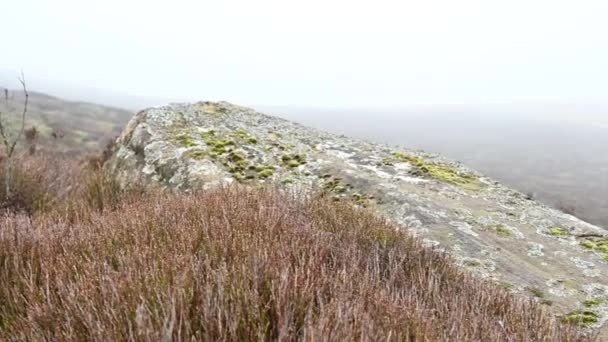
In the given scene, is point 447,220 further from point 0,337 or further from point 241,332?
point 0,337

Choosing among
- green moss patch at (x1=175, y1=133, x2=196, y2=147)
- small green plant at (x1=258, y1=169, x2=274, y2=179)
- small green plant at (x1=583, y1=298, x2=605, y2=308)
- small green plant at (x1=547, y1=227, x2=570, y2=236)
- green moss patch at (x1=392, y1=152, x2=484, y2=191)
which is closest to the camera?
small green plant at (x1=583, y1=298, x2=605, y2=308)

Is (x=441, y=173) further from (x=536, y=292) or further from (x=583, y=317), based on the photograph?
(x=583, y=317)

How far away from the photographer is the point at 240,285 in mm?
1895

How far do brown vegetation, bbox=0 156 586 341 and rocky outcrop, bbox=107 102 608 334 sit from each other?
81cm

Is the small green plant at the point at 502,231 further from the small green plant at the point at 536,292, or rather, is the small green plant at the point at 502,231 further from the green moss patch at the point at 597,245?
the small green plant at the point at 536,292

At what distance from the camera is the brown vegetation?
1.72 metres

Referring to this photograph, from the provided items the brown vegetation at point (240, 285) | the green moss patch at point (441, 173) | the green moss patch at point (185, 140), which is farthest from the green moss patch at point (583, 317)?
the green moss patch at point (185, 140)

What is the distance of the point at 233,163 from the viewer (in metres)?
5.43

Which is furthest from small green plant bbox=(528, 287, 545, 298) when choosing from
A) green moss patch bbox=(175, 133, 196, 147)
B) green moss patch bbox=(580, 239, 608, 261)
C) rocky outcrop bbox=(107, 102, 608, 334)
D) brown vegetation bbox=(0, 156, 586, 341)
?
green moss patch bbox=(175, 133, 196, 147)

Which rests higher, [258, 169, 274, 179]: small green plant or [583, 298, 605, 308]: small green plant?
[258, 169, 274, 179]: small green plant

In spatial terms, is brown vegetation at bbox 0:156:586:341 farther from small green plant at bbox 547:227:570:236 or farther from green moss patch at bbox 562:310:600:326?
small green plant at bbox 547:227:570:236

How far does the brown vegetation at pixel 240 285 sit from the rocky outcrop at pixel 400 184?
808 millimetres

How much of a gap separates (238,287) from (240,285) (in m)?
0.04

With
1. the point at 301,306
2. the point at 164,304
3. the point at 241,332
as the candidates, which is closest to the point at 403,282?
the point at 301,306
